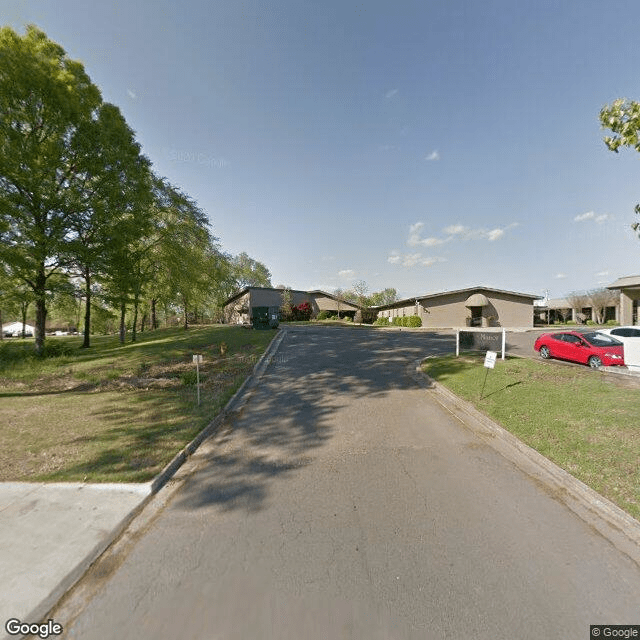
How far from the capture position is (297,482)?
163 inches

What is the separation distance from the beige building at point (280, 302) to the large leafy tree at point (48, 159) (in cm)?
2830

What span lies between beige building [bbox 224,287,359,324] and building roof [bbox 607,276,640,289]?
101ft

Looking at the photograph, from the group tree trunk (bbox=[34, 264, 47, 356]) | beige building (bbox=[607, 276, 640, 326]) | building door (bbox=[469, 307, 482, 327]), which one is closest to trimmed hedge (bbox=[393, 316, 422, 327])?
building door (bbox=[469, 307, 482, 327])

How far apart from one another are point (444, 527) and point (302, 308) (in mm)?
A: 42113

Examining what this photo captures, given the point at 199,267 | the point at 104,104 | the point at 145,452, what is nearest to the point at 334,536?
the point at 145,452

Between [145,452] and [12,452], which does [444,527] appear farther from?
[12,452]

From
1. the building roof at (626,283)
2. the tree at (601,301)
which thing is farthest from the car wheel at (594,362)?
the tree at (601,301)

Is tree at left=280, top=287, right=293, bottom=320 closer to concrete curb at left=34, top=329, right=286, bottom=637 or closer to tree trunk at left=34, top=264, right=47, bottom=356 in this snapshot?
tree trunk at left=34, top=264, right=47, bottom=356

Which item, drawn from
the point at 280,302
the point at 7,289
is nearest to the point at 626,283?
the point at 280,302

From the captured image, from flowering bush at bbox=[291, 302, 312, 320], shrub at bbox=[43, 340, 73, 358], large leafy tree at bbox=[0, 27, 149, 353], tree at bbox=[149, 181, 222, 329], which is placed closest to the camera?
large leafy tree at bbox=[0, 27, 149, 353]

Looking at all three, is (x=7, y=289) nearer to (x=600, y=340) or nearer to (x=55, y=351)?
(x=55, y=351)

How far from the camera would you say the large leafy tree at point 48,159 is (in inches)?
455

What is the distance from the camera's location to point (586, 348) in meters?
11.0

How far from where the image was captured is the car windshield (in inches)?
417
